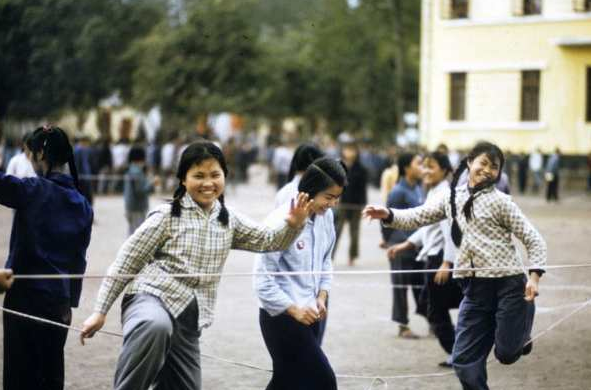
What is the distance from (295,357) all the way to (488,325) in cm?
141

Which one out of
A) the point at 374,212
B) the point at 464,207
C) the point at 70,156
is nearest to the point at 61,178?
the point at 70,156

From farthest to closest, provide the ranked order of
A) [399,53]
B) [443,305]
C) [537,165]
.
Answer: [399,53], [537,165], [443,305]

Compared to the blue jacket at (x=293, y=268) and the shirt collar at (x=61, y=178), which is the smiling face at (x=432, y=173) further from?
the shirt collar at (x=61, y=178)

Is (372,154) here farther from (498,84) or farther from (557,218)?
(557,218)

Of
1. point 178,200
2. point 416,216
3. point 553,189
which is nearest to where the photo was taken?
point 178,200

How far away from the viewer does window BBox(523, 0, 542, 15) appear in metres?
37.9

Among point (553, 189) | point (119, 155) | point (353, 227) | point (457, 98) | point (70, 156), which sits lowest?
point (553, 189)

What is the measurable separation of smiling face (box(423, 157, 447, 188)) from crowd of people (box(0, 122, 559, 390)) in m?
2.18

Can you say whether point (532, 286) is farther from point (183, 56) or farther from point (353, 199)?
point (183, 56)

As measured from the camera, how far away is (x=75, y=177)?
5.87 metres

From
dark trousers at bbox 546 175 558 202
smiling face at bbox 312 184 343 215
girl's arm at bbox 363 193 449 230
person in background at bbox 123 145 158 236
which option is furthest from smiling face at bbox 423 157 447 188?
dark trousers at bbox 546 175 558 202

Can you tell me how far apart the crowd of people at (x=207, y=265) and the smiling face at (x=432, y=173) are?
7.15 ft

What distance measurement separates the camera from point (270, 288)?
5.73 metres

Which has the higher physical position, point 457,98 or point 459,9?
point 459,9
